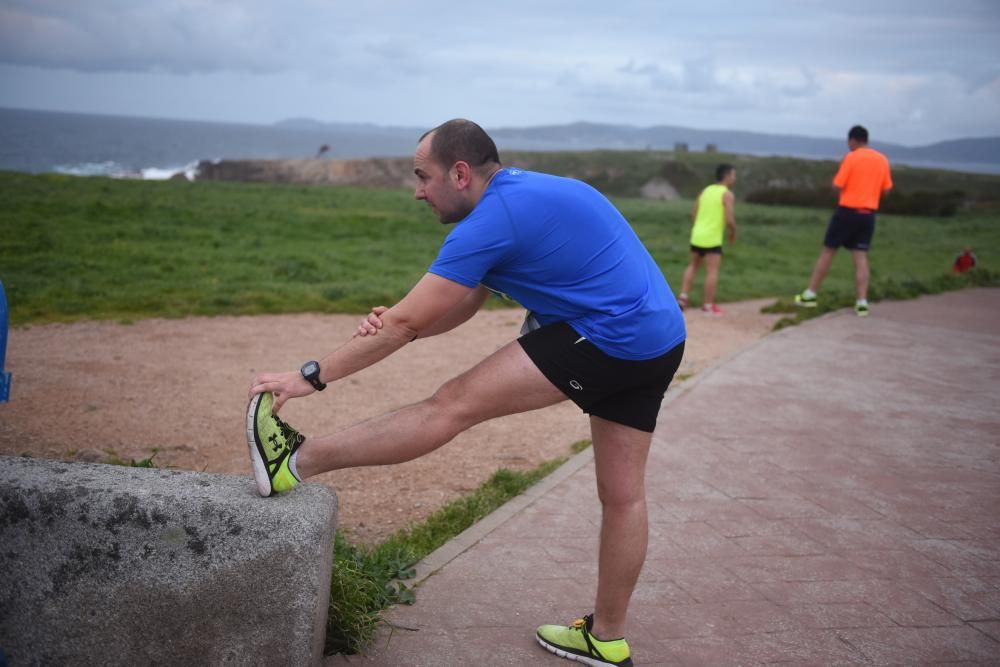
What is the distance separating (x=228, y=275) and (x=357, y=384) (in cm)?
532

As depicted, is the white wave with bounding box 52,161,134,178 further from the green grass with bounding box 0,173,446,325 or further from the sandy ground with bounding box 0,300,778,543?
the sandy ground with bounding box 0,300,778,543

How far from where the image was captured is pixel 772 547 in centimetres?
454

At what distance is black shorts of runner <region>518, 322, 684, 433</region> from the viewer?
3.08 meters

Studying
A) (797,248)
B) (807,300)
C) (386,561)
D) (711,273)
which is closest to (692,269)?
(711,273)

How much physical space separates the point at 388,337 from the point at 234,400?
436cm

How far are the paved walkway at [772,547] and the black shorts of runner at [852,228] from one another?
367 centimetres

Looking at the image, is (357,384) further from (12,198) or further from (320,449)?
(12,198)

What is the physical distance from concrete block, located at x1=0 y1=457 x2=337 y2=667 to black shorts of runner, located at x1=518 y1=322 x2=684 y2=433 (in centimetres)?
87

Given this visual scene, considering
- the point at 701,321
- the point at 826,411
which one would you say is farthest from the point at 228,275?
the point at 826,411

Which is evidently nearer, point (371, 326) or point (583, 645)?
point (371, 326)

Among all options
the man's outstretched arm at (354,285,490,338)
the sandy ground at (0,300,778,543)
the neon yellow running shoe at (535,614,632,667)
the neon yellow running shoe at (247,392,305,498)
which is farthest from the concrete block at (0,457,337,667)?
the sandy ground at (0,300,778,543)

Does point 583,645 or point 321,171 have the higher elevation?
point 321,171

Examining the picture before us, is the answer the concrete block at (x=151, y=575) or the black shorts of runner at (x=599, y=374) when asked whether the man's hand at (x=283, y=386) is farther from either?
the black shorts of runner at (x=599, y=374)

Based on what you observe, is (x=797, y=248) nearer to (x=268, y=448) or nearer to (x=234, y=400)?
(x=234, y=400)
